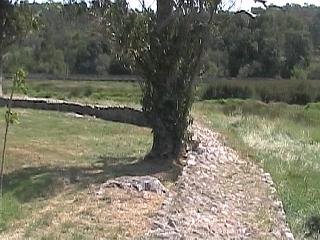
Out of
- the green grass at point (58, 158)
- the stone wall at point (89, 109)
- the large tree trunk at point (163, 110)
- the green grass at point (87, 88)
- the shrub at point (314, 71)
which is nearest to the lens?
the green grass at point (58, 158)

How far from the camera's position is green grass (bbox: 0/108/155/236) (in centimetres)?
865

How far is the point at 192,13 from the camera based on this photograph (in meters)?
10.8

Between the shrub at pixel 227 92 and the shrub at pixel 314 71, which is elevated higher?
the shrub at pixel 314 71

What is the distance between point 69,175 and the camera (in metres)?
9.90

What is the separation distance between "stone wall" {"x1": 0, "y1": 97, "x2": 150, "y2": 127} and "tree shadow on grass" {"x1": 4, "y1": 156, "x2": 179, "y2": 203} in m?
6.21

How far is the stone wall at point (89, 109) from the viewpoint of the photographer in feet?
59.9

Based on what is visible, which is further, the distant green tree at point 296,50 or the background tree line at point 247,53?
the distant green tree at point 296,50

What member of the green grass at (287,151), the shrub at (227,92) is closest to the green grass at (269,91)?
the shrub at (227,92)

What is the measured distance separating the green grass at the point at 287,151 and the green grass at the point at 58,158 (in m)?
1.82

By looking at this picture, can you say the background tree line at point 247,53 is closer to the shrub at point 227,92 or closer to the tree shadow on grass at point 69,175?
the shrub at point 227,92

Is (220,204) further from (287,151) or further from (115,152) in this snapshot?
(287,151)

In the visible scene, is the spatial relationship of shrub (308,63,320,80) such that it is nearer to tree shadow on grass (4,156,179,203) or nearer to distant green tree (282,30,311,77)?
distant green tree (282,30,311,77)

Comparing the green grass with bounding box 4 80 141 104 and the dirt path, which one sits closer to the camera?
the dirt path

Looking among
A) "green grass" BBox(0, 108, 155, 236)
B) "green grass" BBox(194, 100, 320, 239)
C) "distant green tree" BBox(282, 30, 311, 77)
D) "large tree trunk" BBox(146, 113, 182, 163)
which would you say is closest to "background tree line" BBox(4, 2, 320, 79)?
"distant green tree" BBox(282, 30, 311, 77)
